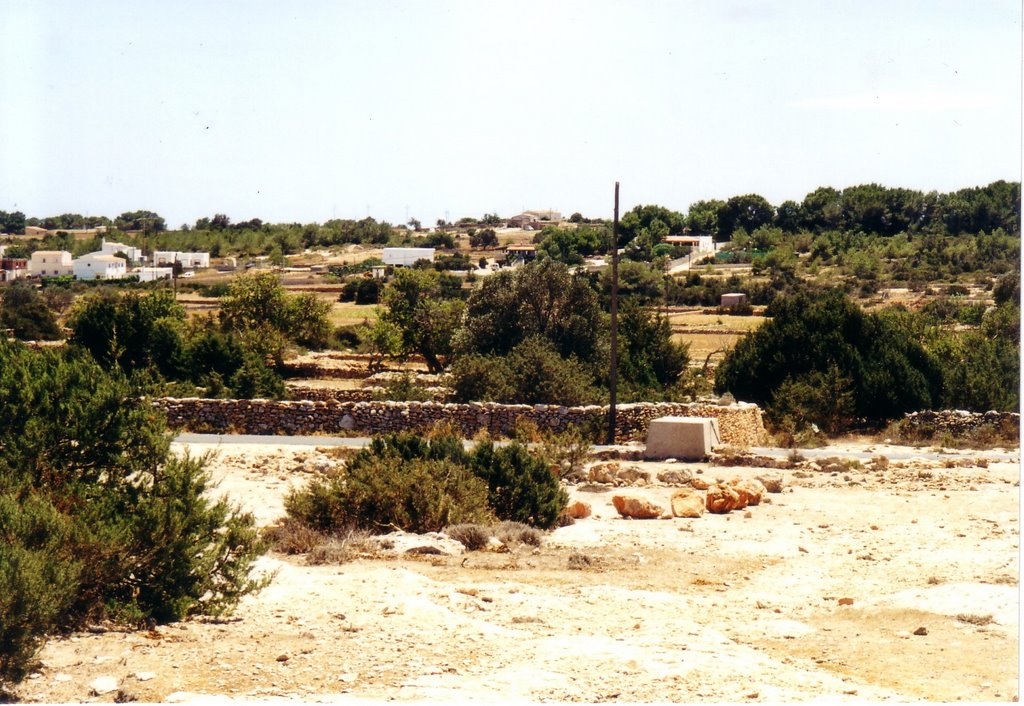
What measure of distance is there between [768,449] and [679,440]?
265cm

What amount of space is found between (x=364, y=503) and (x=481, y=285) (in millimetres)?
24042

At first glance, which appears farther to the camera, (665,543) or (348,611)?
(665,543)

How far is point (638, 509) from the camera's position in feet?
57.9

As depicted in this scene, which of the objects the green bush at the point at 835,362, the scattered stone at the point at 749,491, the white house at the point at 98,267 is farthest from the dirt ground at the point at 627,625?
the white house at the point at 98,267

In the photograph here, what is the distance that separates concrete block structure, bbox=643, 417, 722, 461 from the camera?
23.4 meters

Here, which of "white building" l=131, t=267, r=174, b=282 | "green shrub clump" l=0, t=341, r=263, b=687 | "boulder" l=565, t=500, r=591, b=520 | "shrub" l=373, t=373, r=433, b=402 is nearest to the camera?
"green shrub clump" l=0, t=341, r=263, b=687

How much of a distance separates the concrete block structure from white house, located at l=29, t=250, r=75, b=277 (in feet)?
299

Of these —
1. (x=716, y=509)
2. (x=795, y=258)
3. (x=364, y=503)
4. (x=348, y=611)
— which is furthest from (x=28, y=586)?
(x=795, y=258)

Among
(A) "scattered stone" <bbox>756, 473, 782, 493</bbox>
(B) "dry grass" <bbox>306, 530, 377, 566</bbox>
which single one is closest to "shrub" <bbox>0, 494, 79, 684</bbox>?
(B) "dry grass" <bbox>306, 530, 377, 566</bbox>

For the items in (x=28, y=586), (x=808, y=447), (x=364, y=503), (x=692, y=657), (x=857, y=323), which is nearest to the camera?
(x=28, y=586)

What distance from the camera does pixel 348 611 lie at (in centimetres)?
1121

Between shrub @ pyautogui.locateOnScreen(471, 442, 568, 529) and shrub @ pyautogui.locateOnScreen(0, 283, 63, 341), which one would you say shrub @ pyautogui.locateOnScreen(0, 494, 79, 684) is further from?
shrub @ pyautogui.locateOnScreen(0, 283, 63, 341)

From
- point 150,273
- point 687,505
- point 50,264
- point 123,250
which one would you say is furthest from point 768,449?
point 123,250

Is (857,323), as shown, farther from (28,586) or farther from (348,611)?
(28,586)
